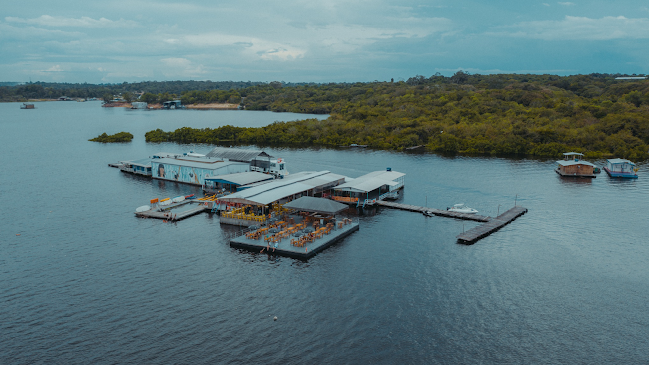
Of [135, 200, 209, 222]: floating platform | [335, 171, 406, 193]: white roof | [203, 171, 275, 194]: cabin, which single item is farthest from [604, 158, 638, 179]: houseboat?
[135, 200, 209, 222]: floating platform

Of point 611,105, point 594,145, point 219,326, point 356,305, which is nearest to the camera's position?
point 219,326

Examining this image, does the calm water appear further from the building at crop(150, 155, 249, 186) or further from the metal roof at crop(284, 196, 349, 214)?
the building at crop(150, 155, 249, 186)

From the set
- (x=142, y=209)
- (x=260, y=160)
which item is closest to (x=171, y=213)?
(x=142, y=209)

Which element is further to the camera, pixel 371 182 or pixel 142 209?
pixel 371 182

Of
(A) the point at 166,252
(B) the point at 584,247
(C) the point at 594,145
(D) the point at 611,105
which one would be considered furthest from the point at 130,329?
(D) the point at 611,105

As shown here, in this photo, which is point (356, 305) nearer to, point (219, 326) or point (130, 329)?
point (219, 326)

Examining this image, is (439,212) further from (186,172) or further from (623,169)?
(623,169)
